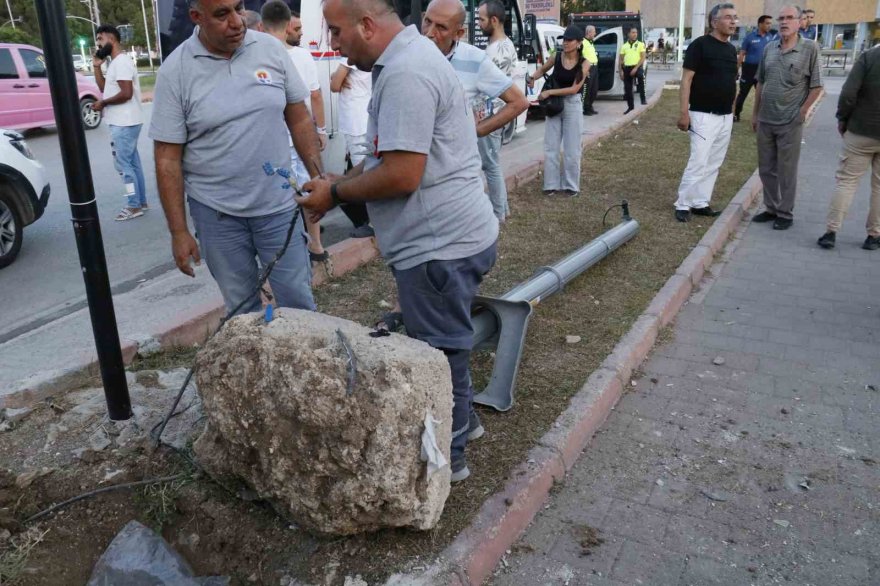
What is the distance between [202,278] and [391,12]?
350cm

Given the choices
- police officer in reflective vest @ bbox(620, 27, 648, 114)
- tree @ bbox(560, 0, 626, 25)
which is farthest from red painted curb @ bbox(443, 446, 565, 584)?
tree @ bbox(560, 0, 626, 25)

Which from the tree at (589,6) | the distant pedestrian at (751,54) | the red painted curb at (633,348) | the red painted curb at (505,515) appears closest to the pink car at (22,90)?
the distant pedestrian at (751,54)

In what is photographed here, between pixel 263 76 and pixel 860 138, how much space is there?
530cm

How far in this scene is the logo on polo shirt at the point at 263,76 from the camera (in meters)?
3.24

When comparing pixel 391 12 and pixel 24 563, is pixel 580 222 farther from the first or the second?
pixel 24 563

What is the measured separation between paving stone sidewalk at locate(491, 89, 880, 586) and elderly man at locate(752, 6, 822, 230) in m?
1.92

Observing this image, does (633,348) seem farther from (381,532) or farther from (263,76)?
(263,76)

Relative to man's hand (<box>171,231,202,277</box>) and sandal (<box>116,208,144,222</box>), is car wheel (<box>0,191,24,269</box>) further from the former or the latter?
man's hand (<box>171,231,202,277</box>)

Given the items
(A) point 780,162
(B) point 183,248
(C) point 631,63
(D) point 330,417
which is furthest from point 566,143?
(C) point 631,63

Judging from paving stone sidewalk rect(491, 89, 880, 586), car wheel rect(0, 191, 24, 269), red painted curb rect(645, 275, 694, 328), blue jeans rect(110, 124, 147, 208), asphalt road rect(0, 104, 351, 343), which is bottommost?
paving stone sidewalk rect(491, 89, 880, 586)

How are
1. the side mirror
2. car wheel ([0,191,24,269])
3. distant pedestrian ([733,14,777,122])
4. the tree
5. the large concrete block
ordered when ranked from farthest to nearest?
1. the tree
2. distant pedestrian ([733,14,777,122])
3. the side mirror
4. car wheel ([0,191,24,269])
5. the large concrete block

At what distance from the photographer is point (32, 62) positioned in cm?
1453

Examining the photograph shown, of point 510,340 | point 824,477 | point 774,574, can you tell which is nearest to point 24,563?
point 510,340

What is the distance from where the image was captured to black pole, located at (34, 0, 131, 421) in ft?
9.47
